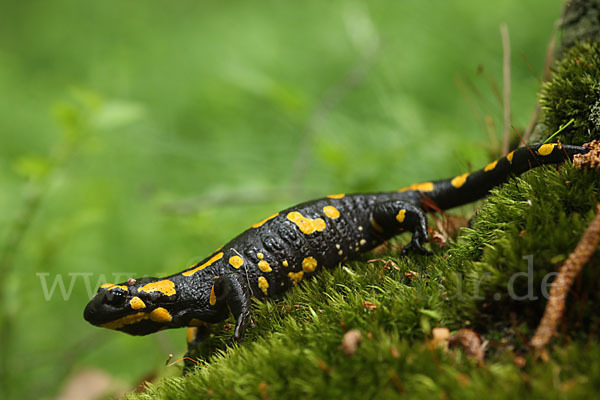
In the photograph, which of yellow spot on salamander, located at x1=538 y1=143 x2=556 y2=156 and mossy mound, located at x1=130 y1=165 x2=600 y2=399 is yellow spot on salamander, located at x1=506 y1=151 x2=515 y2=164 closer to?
yellow spot on salamander, located at x1=538 y1=143 x2=556 y2=156

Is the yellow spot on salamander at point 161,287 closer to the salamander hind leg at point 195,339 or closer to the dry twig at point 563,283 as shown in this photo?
the salamander hind leg at point 195,339

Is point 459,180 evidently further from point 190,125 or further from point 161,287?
point 190,125

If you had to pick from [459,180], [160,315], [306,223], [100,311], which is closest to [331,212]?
[306,223]

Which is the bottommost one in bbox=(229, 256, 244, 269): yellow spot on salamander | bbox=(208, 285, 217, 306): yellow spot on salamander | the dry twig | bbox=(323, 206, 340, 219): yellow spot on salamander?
the dry twig

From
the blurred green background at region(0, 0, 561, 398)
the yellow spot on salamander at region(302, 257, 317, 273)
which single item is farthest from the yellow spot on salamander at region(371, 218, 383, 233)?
the blurred green background at region(0, 0, 561, 398)

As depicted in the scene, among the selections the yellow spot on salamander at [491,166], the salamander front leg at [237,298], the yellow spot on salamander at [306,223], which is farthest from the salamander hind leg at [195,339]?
the yellow spot on salamander at [491,166]

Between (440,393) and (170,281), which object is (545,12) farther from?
(440,393)

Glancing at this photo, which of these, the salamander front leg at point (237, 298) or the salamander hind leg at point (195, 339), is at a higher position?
the salamander front leg at point (237, 298)
